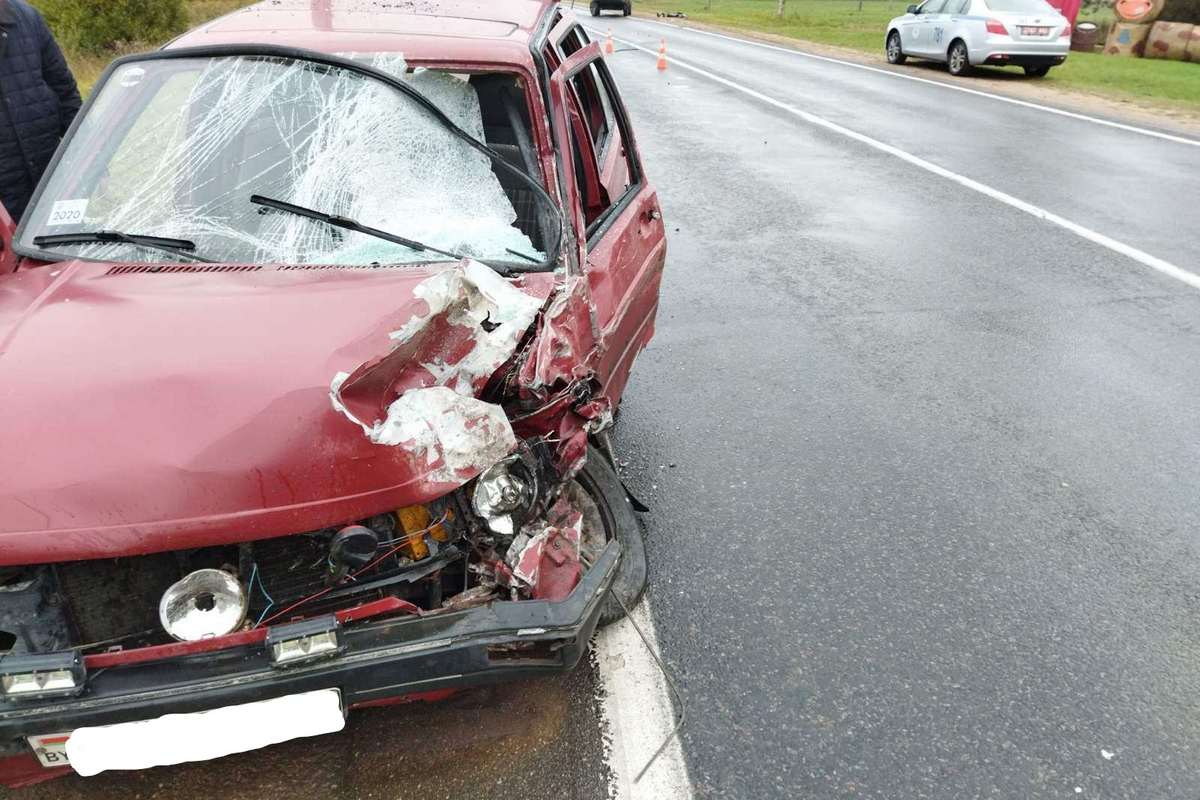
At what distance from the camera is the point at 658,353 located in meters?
5.52

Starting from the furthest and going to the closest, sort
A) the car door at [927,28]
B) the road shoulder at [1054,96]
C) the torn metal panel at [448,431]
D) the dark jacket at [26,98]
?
the car door at [927,28] < the road shoulder at [1054,96] < the dark jacket at [26,98] < the torn metal panel at [448,431]

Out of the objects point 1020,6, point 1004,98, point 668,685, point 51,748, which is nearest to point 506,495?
point 668,685

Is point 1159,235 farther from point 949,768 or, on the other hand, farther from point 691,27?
point 691,27

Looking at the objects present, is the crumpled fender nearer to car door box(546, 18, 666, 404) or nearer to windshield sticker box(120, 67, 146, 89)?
car door box(546, 18, 666, 404)

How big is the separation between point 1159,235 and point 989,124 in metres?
5.41

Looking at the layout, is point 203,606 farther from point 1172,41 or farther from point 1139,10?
point 1139,10

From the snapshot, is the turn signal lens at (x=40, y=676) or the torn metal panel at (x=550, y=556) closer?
the turn signal lens at (x=40, y=676)

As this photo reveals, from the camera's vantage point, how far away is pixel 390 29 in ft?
11.5

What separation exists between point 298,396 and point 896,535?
2.54 metres

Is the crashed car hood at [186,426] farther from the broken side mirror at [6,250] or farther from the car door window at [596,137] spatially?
the car door window at [596,137]

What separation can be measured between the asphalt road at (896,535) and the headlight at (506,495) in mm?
694

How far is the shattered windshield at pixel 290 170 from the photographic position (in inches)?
117

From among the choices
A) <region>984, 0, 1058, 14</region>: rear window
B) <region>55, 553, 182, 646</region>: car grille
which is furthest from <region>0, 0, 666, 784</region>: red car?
<region>984, 0, 1058, 14</region>: rear window

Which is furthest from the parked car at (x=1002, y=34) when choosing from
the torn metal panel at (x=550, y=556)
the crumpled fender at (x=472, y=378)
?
the torn metal panel at (x=550, y=556)
